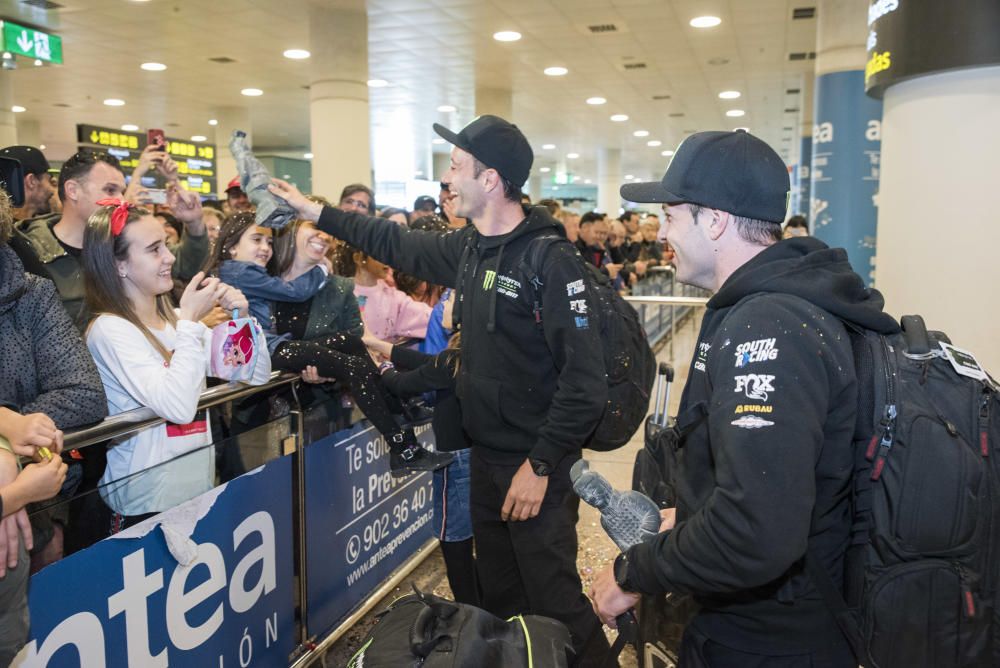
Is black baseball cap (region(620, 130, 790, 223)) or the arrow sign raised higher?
the arrow sign

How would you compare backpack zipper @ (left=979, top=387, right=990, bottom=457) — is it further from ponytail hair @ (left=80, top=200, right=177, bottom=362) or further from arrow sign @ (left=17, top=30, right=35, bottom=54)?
arrow sign @ (left=17, top=30, right=35, bottom=54)

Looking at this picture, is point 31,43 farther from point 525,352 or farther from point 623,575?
point 623,575

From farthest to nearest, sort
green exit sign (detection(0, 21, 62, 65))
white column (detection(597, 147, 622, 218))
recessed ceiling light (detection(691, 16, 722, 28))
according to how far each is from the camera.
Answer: white column (detection(597, 147, 622, 218))
recessed ceiling light (detection(691, 16, 722, 28))
green exit sign (detection(0, 21, 62, 65))

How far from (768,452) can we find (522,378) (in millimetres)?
1348

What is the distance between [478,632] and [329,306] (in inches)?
87.7

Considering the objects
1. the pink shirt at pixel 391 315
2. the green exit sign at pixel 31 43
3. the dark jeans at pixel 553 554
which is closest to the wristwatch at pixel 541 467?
the dark jeans at pixel 553 554

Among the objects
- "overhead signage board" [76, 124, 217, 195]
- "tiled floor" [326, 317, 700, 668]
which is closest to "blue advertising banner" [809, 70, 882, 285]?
"tiled floor" [326, 317, 700, 668]

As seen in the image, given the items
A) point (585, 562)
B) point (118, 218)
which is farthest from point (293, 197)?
point (585, 562)

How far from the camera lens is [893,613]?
1487 mm

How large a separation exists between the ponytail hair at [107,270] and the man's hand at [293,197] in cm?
52

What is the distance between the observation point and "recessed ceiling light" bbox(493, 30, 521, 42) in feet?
34.4

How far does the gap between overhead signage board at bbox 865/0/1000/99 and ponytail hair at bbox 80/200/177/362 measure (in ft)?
12.5

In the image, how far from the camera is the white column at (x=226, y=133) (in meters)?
17.5

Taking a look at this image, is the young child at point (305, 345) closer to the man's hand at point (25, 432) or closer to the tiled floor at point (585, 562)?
the tiled floor at point (585, 562)
